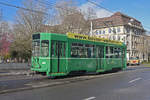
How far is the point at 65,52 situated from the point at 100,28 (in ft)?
218

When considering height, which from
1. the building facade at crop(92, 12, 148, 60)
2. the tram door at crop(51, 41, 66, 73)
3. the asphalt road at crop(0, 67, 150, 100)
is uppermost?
the building facade at crop(92, 12, 148, 60)

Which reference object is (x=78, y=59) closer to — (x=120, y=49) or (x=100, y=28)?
(x=120, y=49)

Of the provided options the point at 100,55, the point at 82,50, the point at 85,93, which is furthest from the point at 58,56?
the point at 100,55

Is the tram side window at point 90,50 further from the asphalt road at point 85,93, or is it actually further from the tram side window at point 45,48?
the asphalt road at point 85,93

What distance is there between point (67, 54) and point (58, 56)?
2.75 feet

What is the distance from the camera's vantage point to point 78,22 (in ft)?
109

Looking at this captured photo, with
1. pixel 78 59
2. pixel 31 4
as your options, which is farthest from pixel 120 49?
pixel 31 4

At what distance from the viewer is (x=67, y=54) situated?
565 inches

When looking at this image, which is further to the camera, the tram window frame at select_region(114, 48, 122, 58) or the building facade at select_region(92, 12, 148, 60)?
the building facade at select_region(92, 12, 148, 60)

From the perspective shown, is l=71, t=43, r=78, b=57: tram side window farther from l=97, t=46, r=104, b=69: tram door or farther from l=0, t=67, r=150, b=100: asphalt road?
l=0, t=67, r=150, b=100: asphalt road

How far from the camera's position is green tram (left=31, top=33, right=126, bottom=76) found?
1338 centimetres

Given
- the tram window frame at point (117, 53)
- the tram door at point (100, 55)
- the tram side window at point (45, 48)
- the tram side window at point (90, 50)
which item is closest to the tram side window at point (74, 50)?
the tram side window at point (90, 50)

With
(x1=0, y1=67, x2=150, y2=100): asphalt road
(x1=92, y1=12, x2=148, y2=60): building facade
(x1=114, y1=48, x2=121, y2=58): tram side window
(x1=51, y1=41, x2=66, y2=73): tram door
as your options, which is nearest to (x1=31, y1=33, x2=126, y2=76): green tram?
(x1=51, y1=41, x2=66, y2=73): tram door

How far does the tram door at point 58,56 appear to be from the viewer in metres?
13.4
